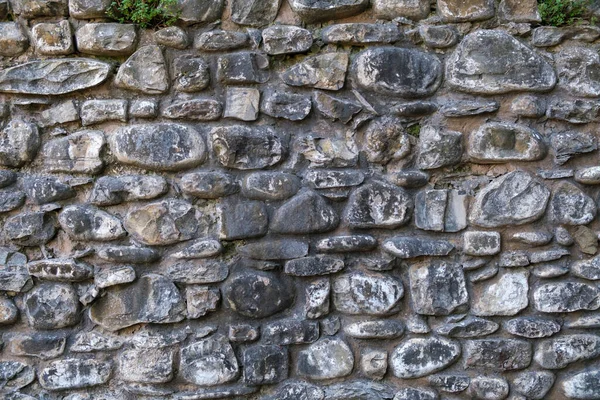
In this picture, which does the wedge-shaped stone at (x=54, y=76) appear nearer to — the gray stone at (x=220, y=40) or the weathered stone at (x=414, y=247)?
the gray stone at (x=220, y=40)

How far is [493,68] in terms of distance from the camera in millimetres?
2328

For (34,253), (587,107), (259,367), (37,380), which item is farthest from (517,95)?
(37,380)

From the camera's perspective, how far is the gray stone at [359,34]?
2320mm

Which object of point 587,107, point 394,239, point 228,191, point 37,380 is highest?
point 587,107

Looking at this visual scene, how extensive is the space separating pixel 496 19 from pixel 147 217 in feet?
5.04

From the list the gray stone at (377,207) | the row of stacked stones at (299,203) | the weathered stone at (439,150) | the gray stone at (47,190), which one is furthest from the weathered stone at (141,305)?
the weathered stone at (439,150)

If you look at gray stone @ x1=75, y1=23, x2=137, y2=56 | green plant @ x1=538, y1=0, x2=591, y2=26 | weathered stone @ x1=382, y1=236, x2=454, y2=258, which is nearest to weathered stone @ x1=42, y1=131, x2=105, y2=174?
gray stone @ x1=75, y1=23, x2=137, y2=56

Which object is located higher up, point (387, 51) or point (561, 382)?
point (387, 51)

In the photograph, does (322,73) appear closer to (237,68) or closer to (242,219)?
(237,68)

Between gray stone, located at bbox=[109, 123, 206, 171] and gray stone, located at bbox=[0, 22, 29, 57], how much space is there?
0.52 metres

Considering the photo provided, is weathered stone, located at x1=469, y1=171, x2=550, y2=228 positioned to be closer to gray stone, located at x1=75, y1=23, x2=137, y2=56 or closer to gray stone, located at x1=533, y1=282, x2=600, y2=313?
gray stone, located at x1=533, y1=282, x2=600, y2=313

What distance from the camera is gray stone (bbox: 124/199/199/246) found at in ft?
7.41

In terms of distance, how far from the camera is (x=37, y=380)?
89.8 inches

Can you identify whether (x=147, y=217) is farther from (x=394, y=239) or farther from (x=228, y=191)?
(x=394, y=239)
